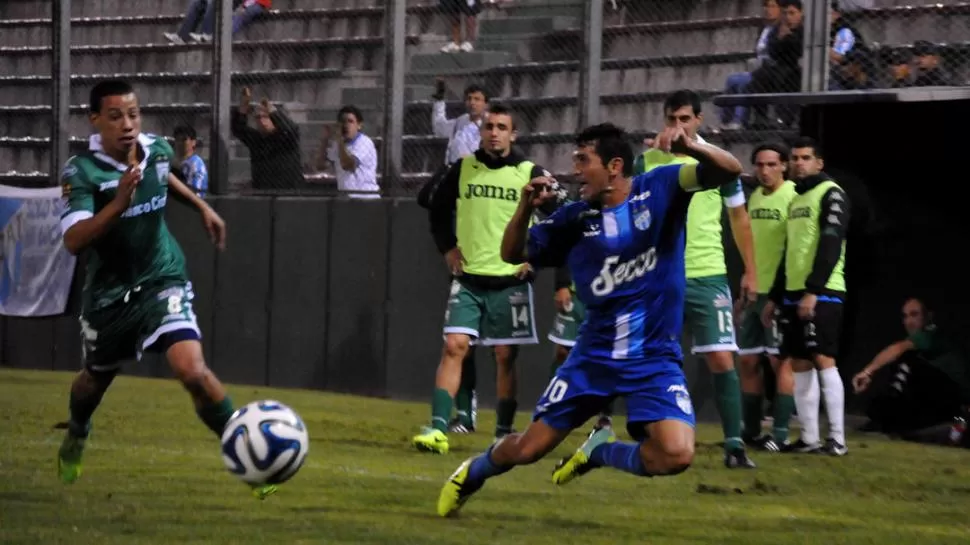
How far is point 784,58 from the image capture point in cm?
1454

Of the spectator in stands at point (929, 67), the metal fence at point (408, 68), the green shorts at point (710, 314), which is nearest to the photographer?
the green shorts at point (710, 314)

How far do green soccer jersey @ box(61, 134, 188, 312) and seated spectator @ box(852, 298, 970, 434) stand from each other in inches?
262

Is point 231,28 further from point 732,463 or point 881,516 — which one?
point 881,516

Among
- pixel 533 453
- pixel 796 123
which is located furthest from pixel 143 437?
pixel 796 123

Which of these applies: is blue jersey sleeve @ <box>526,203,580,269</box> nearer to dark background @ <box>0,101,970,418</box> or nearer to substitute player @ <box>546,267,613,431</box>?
substitute player @ <box>546,267,613,431</box>

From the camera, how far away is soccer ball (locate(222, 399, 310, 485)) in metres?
8.16

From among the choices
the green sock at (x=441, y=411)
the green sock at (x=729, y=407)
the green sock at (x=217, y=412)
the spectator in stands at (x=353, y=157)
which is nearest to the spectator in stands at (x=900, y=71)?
the green sock at (x=729, y=407)

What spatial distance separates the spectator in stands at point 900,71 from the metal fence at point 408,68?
0.04ft

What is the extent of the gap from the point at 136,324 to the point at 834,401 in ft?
18.8

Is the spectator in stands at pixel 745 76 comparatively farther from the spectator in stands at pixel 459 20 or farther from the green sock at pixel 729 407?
the green sock at pixel 729 407

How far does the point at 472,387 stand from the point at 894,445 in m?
3.32

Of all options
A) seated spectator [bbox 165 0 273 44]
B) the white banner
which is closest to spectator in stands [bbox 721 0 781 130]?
seated spectator [bbox 165 0 273 44]

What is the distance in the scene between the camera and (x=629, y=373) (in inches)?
323

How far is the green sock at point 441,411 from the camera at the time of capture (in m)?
12.0
